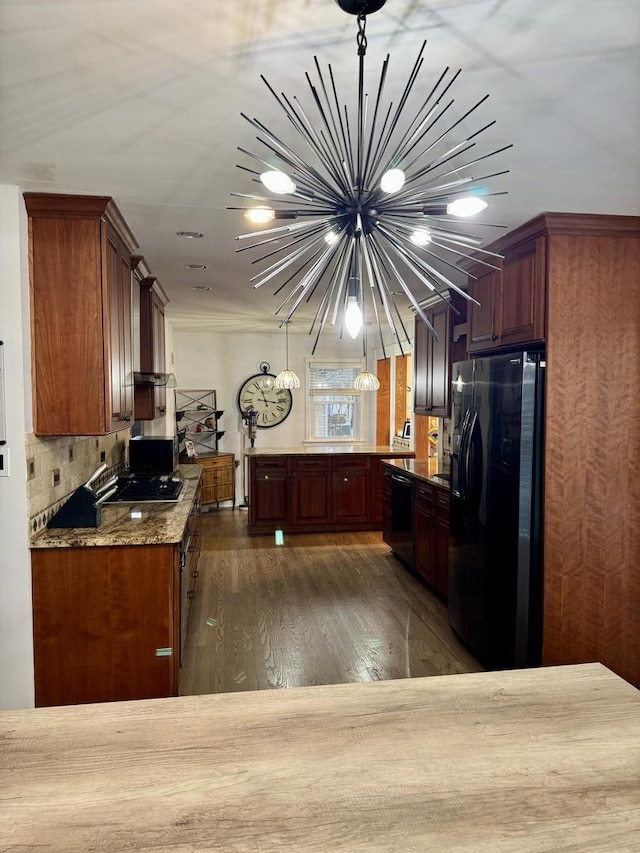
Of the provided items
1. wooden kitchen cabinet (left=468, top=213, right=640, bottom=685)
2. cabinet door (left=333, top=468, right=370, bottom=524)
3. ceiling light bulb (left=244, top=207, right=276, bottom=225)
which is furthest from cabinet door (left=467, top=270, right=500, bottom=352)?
cabinet door (left=333, top=468, right=370, bottom=524)

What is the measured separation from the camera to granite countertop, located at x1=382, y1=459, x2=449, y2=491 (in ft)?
14.2

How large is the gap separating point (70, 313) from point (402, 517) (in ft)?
11.4

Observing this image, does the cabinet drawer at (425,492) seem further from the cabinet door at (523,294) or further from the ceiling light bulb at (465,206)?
the ceiling light bulb at (465,206)

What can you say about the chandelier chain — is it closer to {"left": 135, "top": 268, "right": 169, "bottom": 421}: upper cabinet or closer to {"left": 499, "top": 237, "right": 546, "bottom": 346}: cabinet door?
{"left": 499, "top": 237, "right": 546, "bottom": 346}: cabinet door

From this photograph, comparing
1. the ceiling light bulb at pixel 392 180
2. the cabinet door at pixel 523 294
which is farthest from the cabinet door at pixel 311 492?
the ceiling light bulb at pixel 392 180

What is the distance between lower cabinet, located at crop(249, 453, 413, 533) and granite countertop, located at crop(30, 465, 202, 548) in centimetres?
283

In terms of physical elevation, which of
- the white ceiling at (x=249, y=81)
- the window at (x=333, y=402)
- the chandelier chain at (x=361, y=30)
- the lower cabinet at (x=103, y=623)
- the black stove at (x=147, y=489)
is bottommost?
the lower cabinet at (x=103, y=623)

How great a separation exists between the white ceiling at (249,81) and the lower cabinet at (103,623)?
1708 millimetres

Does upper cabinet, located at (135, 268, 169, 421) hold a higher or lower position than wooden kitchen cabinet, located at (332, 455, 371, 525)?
higher

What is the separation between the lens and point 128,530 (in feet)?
9.28

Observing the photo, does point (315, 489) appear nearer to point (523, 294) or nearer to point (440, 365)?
point (440, 365)

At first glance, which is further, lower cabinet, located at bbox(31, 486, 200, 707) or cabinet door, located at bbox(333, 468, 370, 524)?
cabinet door, located at bbox(333, 468, 370, 524)

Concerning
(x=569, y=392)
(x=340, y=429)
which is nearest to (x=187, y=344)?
(x=340, y=429)

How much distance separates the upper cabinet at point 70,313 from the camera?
2.59 m
